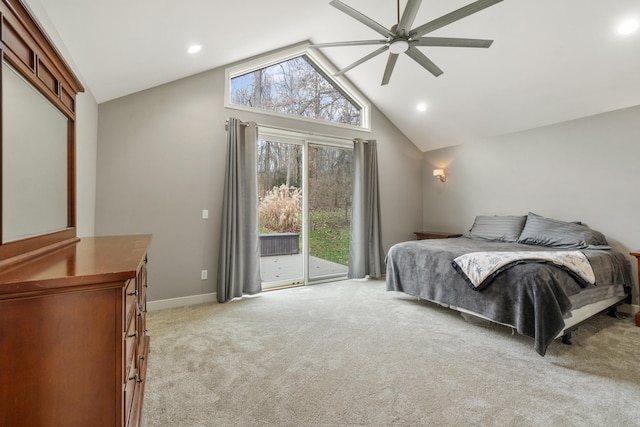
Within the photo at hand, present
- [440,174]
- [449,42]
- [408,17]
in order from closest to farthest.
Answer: [408,17], [449,42], [440,174]

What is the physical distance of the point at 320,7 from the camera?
11.3 ft

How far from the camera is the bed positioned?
237cm

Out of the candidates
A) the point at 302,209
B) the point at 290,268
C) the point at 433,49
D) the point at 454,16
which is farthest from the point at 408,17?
the point at 290,268

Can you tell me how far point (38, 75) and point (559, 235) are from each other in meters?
4.68

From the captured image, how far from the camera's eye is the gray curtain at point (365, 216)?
191 inches

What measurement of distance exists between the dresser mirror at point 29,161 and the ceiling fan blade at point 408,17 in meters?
2.02

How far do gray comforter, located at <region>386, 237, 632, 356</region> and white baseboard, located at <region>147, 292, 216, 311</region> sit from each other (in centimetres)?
225

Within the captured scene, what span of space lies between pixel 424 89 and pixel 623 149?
7.77 feet

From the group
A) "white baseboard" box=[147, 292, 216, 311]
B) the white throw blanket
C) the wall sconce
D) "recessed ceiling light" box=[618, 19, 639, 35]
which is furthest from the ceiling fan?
"white baseboard" box=[147, 292, 216, 311]

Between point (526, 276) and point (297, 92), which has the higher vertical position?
point (297, 92)

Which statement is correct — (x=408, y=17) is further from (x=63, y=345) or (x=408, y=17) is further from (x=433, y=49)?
(x=63, y=345)

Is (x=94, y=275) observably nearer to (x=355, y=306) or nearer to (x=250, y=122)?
(x=355, y=306)

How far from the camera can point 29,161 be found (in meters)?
1.29

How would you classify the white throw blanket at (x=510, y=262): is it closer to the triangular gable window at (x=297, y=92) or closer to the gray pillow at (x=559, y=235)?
the gray pillow at (x=559, y=235)
